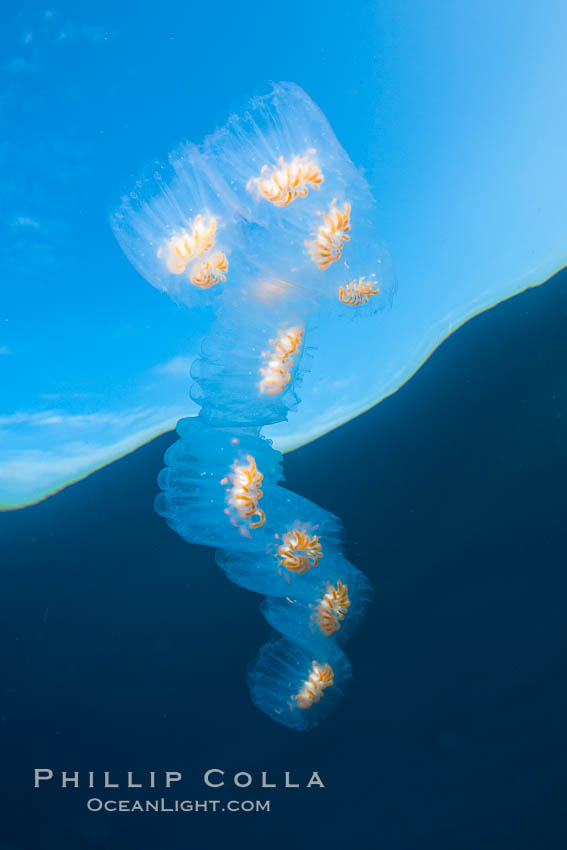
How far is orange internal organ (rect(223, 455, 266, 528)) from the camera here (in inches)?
159

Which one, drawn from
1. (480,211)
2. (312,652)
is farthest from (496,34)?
(312,652)

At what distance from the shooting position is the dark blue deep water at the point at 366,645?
6820 mm

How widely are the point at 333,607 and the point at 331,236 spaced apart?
366cm

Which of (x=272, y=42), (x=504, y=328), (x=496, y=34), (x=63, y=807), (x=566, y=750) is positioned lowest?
(x=566, y=750)

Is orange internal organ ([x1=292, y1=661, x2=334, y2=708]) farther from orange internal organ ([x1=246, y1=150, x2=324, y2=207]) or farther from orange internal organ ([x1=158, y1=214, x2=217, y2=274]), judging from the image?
Answer: orange internal organ ([x1=246, y1=150, x2=324, y2=207])

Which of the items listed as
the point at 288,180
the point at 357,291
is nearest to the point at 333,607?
the point at 357,291

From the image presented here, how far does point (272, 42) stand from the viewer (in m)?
3.62

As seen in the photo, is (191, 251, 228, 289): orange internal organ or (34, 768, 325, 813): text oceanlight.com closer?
(191, 251, 228, 289): orange internal organ

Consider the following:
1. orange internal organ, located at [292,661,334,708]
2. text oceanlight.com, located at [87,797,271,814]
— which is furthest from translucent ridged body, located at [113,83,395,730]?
text oceanlight.com, located at [87,797,271,814]

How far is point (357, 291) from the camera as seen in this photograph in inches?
148

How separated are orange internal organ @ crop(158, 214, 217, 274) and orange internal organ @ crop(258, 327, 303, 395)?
2.93ft

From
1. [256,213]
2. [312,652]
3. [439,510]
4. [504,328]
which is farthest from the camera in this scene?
[439,510]

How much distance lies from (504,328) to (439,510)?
9.68 feet

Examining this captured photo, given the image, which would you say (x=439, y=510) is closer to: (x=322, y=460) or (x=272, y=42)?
(x=322, y=460)
